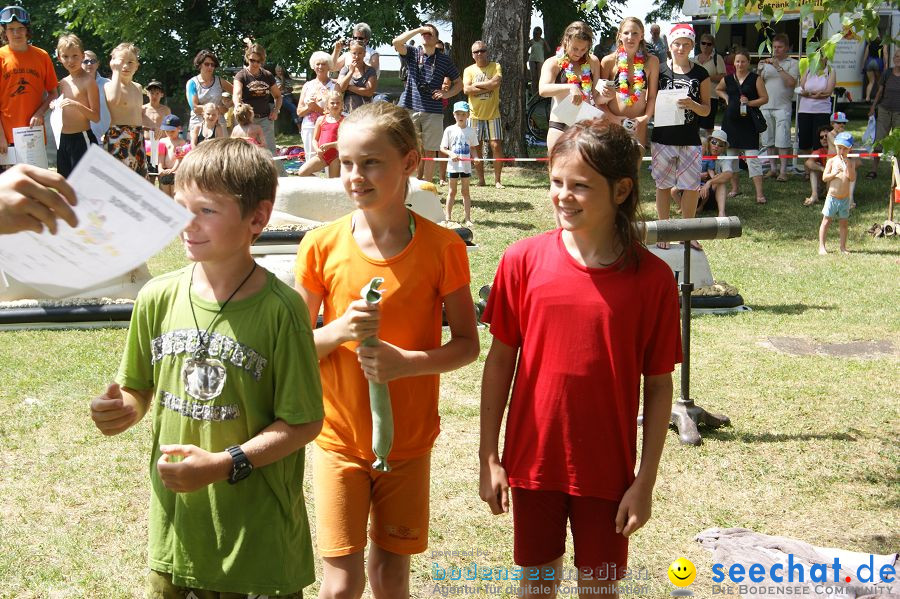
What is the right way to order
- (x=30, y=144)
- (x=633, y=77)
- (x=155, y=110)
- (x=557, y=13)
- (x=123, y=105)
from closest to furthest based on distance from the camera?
(x=30, y=144) < (x=633, y=77) < (x=123, y=105) < (x=155, y=110) < (x=557, y=13)

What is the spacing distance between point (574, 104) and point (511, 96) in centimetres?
705

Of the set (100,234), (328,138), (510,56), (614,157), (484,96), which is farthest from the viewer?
(510,56)

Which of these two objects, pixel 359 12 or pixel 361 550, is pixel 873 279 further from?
pixel 359 12

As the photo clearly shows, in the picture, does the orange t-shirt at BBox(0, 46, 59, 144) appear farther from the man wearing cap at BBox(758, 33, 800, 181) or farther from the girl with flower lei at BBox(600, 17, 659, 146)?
the man wearing cap at BBox(758, 33, 800, 181)

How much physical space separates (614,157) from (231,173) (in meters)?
1.11

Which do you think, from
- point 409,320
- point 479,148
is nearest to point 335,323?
point 409,320

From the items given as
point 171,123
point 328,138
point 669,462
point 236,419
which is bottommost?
point 669,462

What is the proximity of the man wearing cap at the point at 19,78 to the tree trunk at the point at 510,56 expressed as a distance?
25.7ft

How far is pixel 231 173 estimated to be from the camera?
8.29ft

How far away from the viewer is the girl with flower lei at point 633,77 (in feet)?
31.6

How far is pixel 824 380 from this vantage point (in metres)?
6.75

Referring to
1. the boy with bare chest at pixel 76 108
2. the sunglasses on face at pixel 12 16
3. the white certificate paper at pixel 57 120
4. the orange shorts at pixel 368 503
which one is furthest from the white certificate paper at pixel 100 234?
the sunglasses on face at pixel 12 16

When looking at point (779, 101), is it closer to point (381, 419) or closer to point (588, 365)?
point (588, 365)

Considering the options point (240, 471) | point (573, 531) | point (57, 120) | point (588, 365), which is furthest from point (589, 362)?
point (57, 120)
